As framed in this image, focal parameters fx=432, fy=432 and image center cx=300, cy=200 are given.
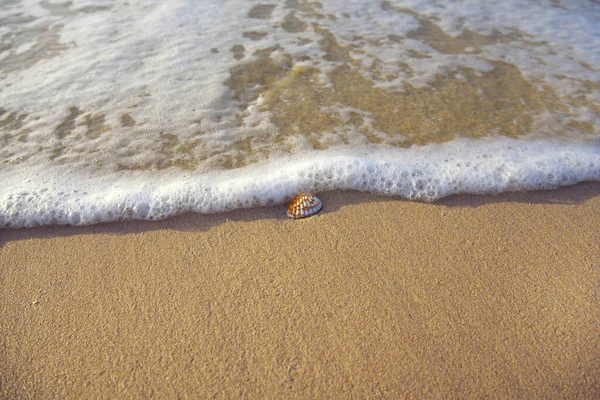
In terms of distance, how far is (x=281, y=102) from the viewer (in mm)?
3379

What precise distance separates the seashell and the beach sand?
0.05 meters

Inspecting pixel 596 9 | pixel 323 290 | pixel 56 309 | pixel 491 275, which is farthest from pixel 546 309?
pixel 596 9

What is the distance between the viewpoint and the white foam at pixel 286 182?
2.50 metres

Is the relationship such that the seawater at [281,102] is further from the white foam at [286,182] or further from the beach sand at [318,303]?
the beach sand at [318,303]

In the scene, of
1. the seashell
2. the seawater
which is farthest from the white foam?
the seashell

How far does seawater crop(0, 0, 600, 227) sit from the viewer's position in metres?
2.64

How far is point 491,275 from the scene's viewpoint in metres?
2.11

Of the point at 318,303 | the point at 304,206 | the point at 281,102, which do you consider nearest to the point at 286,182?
the point at 304,206

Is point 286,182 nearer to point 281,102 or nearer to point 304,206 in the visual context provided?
point 304,206

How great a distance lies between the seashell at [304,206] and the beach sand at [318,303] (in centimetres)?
5

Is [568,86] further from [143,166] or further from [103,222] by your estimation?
[103,222]

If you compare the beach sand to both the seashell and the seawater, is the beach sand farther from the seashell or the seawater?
the seawater

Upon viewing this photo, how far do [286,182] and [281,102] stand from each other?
3.31ft

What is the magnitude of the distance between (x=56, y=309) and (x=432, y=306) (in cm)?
175
